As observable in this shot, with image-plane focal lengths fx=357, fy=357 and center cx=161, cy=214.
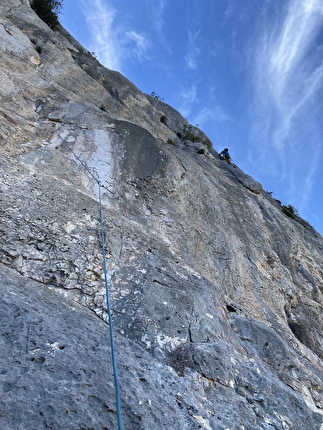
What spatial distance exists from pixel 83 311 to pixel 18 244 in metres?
1.82

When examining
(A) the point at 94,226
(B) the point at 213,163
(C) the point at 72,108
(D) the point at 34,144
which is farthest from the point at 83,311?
(B) the point at 213,163

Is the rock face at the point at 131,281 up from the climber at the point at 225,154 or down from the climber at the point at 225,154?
down

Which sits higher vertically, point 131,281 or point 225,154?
point 225,154

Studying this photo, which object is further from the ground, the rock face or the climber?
the climber

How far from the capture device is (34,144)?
9.61 meters

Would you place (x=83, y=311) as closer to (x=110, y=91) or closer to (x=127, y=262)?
(x=127, y=262)

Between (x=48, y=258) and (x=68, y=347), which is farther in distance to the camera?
(x=48, y=258)

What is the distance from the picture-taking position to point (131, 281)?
730cm

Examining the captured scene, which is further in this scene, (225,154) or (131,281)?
(225,154)

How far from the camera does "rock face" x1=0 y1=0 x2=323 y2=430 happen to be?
481 centimetres

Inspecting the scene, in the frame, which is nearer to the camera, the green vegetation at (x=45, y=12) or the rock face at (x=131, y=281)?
the rock face at (x=131, y=281)

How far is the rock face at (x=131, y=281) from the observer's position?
189 inches

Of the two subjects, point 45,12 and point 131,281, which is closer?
point 131,281

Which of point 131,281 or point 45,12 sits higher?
point 45,12
